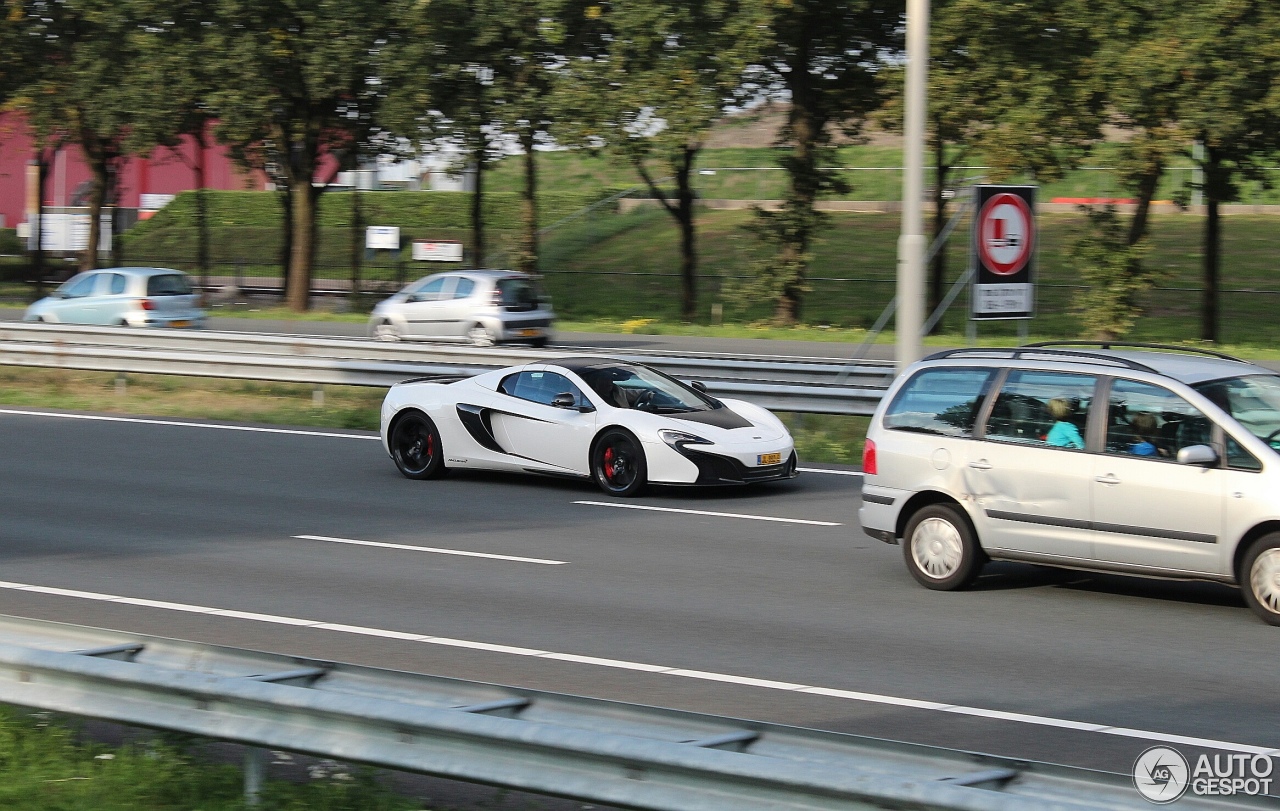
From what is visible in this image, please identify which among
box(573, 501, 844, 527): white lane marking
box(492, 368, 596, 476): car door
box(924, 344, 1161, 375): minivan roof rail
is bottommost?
box(573, 501, 844, 527): white lane marking

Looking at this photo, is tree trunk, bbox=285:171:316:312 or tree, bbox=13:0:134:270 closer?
tree, bbox=13:0:134:270

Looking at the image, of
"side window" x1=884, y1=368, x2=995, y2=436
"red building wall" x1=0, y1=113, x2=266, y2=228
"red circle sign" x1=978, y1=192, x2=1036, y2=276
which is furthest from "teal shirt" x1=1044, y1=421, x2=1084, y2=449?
"red building wall" x1=0, y1=113, x2=266, y2=228

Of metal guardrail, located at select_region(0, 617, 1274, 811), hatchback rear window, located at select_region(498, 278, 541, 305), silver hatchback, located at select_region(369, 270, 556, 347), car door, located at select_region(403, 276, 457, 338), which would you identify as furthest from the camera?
car door, located at select_region(403, 276, 457, 338)

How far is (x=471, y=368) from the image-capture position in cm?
1906

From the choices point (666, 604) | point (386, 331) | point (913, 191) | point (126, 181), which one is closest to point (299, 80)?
point (386, 331)

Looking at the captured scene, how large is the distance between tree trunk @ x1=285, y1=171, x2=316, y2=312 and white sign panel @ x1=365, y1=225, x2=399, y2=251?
845cm

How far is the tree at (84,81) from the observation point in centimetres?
4053

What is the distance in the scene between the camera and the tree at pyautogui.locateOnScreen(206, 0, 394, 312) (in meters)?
38.1

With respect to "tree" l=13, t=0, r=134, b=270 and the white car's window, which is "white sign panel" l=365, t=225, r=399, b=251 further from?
the white car's window

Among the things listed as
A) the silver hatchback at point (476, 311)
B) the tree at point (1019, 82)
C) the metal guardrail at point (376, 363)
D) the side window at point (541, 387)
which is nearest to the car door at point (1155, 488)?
the side window at point (541, 387)

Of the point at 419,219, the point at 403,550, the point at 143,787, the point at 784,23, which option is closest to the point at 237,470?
the point at 403,550

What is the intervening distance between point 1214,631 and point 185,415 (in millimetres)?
14604

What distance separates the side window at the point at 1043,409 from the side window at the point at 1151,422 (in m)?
0.18

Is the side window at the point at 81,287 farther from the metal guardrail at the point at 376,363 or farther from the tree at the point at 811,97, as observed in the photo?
the tree at the point at 811,97
